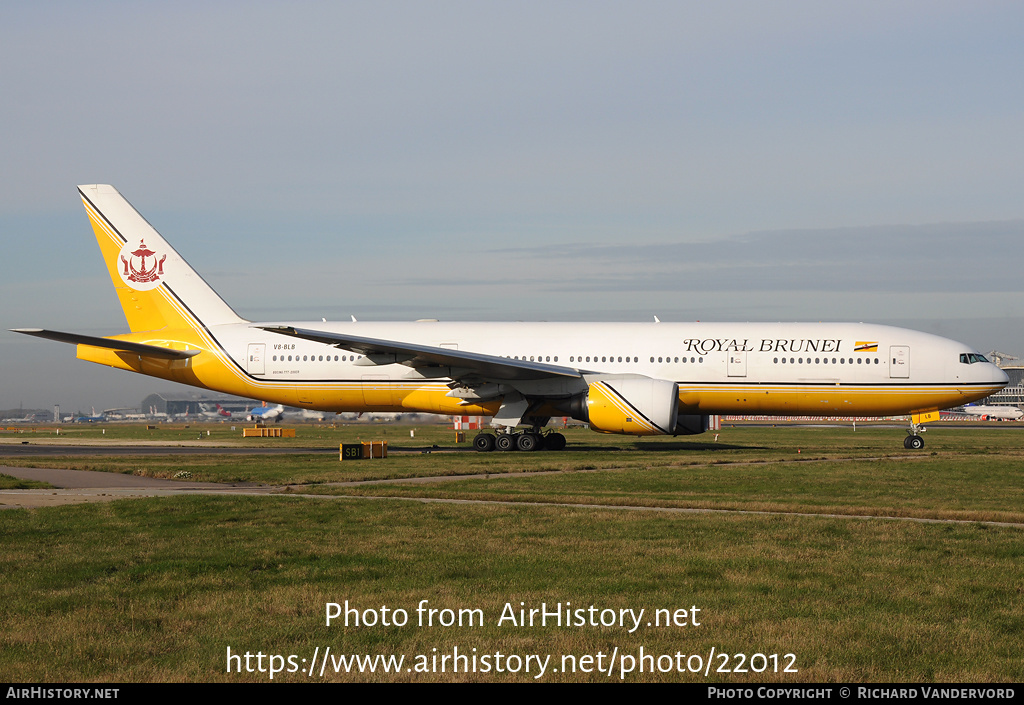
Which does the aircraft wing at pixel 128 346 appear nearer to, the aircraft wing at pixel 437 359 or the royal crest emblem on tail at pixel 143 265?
the royal crest emblem on tail at pixel 143 265

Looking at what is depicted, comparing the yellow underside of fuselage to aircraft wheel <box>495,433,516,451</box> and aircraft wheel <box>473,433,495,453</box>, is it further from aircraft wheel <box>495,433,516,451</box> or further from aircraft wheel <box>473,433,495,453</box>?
aircraft wheel <box>473,433,495,453</box>

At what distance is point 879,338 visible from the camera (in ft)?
114

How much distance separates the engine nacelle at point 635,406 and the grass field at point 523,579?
10943 mm

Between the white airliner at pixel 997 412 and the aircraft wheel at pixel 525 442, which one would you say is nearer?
→ the aircraft wheel at pixel 525 442

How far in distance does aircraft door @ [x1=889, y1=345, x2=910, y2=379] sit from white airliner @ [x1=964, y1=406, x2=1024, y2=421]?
2914 inches

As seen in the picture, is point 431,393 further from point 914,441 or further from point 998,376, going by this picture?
point 998,376

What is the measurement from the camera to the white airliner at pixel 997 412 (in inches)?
3939

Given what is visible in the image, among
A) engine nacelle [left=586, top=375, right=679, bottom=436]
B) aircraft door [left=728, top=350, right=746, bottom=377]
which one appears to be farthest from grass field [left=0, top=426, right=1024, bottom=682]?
aircraft door [left=728, top=350, right=746, bottom=377]

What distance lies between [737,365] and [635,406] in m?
4.88

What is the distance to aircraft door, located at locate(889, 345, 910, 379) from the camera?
3428 cm

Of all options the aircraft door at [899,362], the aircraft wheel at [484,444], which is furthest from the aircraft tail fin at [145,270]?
the aircraft door at [899,362]

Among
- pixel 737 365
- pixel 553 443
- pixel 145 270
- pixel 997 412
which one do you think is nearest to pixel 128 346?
pixel 145 270

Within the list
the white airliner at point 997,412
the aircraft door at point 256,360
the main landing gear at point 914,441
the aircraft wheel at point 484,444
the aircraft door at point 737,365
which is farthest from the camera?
the white airliner at point 997,412
